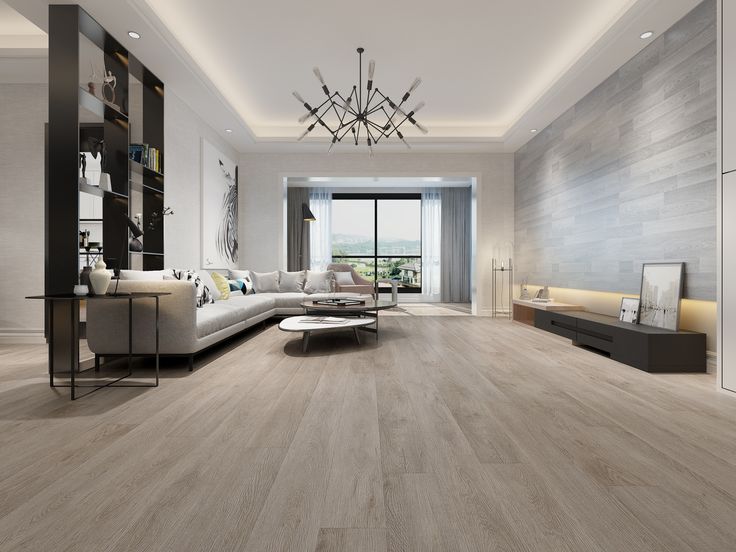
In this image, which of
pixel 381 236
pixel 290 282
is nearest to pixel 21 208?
pixel 290 282

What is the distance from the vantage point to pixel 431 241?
9.70 metres

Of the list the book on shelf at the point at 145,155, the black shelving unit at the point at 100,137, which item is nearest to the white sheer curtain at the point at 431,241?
the black shelving unit at the point at 100,137

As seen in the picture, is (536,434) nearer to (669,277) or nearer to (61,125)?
(669,277)

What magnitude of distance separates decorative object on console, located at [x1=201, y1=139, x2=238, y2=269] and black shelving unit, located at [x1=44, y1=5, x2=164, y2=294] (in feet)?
3.75

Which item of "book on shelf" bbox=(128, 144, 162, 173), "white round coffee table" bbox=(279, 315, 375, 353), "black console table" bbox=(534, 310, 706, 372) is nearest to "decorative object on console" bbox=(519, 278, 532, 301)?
"black console table" bbox=(534, 310, 706, 372)

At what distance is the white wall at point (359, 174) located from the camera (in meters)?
6.95

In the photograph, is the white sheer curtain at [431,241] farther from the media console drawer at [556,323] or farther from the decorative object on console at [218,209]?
the media console drawer at [556,323]

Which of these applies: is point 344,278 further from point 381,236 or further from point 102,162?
point 102,162

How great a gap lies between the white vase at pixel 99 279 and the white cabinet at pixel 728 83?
4.12 metres

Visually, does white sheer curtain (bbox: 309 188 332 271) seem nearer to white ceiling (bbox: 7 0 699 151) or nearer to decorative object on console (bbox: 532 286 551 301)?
white ceiling (bbox: 7 0 699 151)

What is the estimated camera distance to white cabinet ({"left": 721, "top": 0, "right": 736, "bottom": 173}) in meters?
2.48

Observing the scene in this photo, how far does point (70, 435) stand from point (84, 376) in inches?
51.4

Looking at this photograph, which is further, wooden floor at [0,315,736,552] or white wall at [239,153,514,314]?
white wall at [239,153,514,314]

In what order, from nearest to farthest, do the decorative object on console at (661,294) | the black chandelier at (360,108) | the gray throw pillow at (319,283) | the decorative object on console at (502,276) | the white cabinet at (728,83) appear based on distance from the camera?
the white cabinet at (728,83), the decorative object on console at (661,294), the black chandelier at (360,108), the gray throw pillow at (319,283), the decorative object on console at (502,276)
